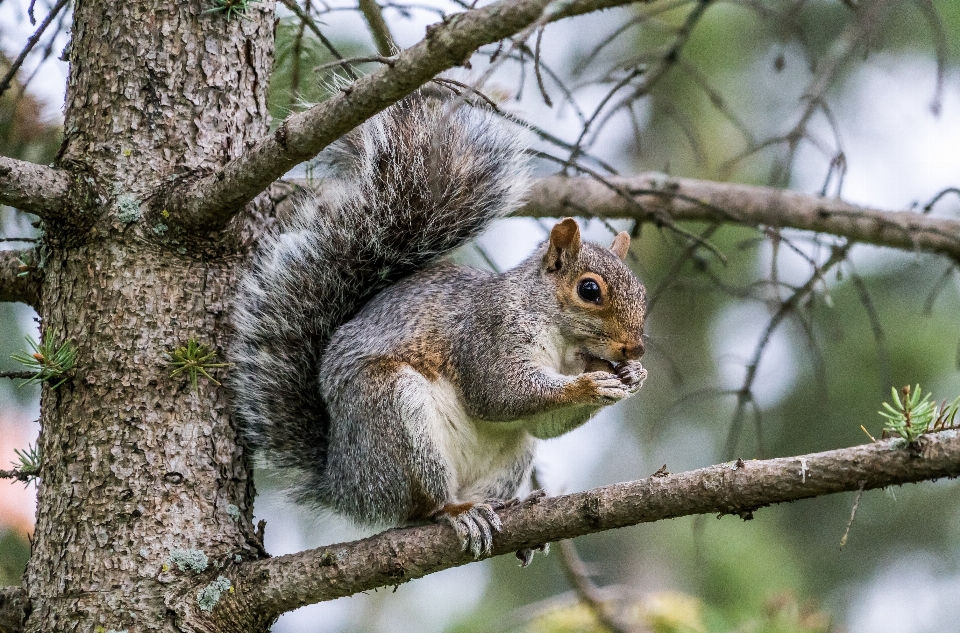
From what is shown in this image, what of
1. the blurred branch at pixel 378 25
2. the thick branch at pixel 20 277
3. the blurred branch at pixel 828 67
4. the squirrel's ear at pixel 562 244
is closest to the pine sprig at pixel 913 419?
the blurred branch at pixel 828 67

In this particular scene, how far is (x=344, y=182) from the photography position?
2227 millimetres

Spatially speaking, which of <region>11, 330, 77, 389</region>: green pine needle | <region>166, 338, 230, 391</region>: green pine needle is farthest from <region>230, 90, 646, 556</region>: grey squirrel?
<region>11, 330, 77, 389</region>: green pine needle

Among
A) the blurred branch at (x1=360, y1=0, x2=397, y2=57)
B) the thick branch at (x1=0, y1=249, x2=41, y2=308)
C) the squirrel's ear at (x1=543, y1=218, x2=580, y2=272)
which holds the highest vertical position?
the blurred branch at (x1=360, y1=0, x2=397, y2=57)

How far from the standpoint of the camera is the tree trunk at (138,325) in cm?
176

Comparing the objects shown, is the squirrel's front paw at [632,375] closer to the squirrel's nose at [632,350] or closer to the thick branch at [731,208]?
the squirrel's nose at [632,350]

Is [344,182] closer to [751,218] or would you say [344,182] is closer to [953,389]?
[751,218]

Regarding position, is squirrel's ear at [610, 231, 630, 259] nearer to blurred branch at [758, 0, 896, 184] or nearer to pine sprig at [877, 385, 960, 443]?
blurred branch at [758, 0, 896, 184]

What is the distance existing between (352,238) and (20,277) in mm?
695

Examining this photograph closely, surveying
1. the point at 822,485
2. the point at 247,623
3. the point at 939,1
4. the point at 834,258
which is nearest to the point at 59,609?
the point at 247,623

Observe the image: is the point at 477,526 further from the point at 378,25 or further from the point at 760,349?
the point at 378,25

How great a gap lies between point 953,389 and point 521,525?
348 centimetres

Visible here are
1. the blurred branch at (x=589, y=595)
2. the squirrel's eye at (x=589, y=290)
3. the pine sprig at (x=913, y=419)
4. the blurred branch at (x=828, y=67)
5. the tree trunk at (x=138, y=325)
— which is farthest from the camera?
the blurred branch at (x=589, y=595)

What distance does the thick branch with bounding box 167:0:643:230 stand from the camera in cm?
129

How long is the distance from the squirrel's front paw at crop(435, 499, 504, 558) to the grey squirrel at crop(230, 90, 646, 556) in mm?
66
